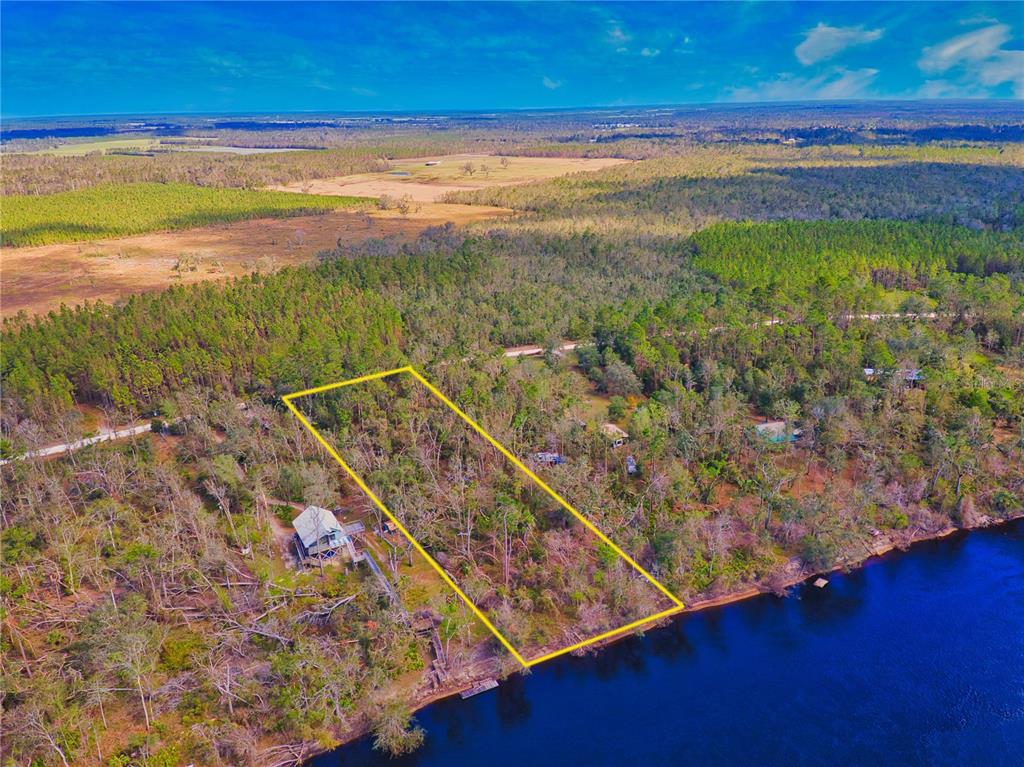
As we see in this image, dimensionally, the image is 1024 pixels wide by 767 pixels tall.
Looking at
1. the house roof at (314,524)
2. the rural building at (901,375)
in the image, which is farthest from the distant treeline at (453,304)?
the house roof at (314,524)

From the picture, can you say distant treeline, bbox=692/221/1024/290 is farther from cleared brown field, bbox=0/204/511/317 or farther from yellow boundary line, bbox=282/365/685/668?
cleared brown field, bbox=0/204/511/317

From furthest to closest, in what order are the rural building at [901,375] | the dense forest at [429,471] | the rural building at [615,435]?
the rural building at [901,375], the rural building at [615,435], the dense forest at [429,471]

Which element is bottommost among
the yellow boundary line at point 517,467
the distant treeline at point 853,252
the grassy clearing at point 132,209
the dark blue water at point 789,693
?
the dark blue water at point 789,693

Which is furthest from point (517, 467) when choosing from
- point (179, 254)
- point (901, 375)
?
point (179, 254)

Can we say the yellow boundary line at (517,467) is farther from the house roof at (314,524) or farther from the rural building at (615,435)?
the rural building at (615,435)

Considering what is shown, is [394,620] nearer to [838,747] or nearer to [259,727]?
[259,727]

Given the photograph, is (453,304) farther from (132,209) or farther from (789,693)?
(132,209)

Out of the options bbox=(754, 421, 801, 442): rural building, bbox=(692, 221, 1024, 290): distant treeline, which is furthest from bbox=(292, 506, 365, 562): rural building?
bbox=(692, 221, 1024, 290): distant treeline
